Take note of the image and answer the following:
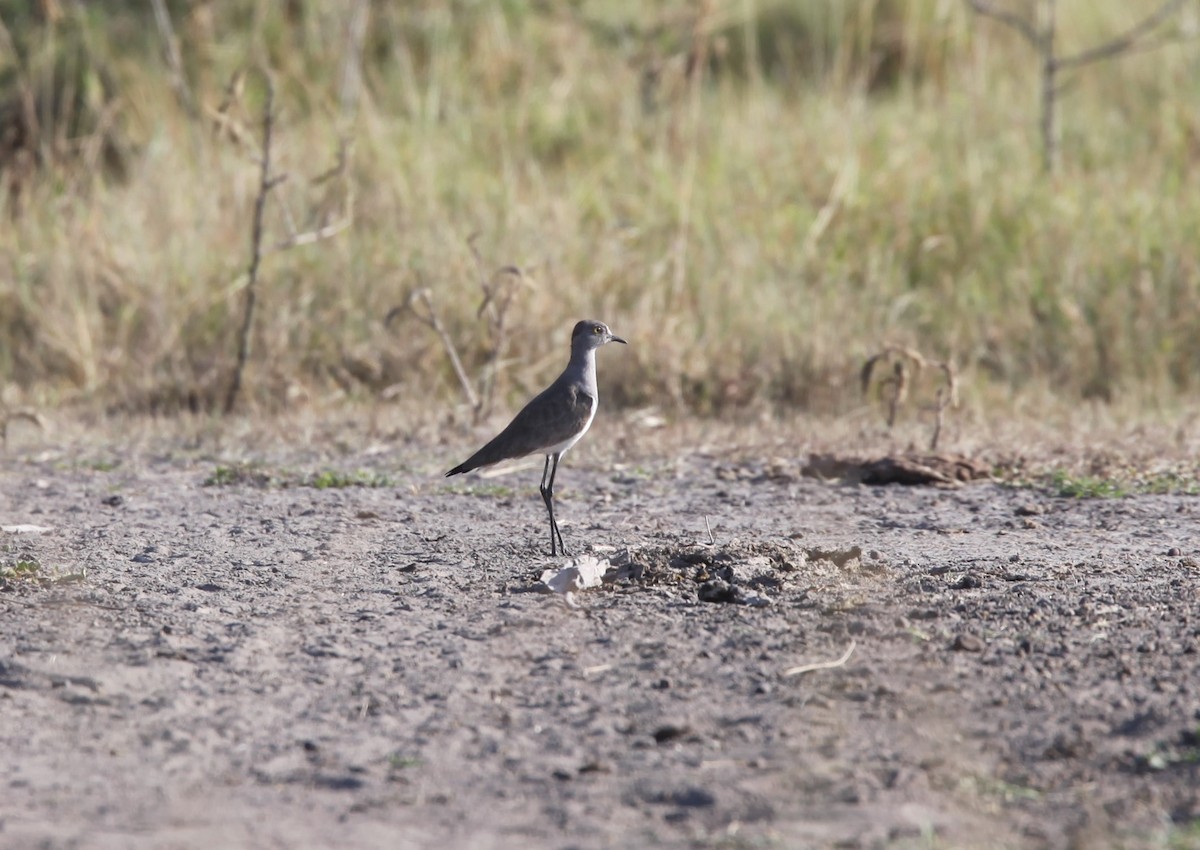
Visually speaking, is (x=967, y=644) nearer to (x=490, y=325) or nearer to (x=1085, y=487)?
(x=1085, y=487)

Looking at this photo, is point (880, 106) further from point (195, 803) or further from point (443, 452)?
point (195, 803)

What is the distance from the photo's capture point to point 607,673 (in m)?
3.92

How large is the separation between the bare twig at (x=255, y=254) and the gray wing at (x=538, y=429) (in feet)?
7.09

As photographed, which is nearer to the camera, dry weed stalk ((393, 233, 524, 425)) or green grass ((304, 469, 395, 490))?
green grass ((304, 469, 395, 490))

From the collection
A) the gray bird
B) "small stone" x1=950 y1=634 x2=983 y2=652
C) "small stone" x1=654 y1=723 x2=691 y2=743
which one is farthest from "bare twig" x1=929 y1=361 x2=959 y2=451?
"small stone" x1=654 y1=723 x2=691 y2=743

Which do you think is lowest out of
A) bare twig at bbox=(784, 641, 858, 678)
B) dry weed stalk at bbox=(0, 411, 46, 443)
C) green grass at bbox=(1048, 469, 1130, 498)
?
bare twig at bbox=(784, 641, 858, 678)

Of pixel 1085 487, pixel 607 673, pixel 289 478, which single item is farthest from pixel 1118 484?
pixel 289 478

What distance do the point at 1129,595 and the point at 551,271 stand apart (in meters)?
4.54

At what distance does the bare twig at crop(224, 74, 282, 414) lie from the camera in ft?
23.6

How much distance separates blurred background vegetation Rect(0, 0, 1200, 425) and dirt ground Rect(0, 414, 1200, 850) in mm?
1881

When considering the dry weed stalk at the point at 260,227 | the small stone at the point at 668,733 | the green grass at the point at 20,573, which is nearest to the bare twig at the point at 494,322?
the dry weed stalk at the point at 260,227

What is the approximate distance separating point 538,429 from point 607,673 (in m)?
1.49

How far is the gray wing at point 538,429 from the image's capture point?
5281 mm

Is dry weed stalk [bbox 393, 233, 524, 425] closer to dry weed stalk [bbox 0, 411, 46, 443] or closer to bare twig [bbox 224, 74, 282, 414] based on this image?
bare twig [bbox 224, 74, 282, 414]
